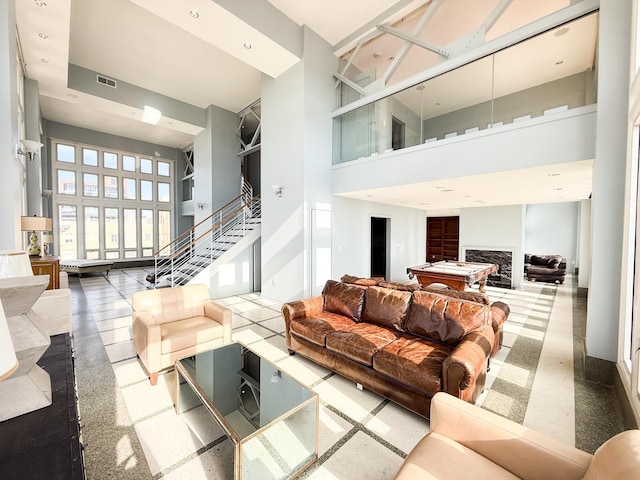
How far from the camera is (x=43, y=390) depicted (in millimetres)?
1207

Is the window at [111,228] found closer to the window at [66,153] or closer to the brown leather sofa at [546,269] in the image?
the window at [66,153]

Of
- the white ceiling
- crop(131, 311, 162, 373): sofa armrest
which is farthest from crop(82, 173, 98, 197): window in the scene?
crop(131, 311, 162, 373): sofa armrest

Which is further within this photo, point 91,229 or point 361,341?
point 91,229

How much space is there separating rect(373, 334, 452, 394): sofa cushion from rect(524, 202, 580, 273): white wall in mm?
10158

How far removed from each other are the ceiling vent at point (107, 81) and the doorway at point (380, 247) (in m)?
7.44

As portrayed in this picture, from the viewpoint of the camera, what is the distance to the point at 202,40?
5.49 meters

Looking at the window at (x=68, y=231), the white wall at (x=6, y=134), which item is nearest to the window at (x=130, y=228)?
the window at (x=68, y=231)

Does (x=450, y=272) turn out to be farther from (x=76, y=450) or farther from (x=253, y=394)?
(x=76, y=450)

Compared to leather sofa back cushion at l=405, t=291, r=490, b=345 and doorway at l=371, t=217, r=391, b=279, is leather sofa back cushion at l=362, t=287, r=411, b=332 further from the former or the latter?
doorway at l=371, t=217, r=391, b=279

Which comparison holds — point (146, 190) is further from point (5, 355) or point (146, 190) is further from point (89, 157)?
point (5, 355)

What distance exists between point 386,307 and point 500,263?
6035 millimetres

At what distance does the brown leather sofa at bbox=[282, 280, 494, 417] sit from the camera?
2.12 metres

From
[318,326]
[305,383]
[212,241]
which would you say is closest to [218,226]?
[212,241]

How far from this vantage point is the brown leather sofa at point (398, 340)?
2119 millimetres
